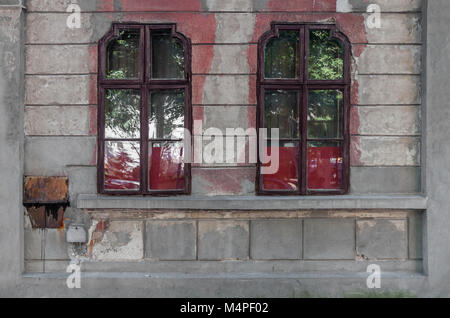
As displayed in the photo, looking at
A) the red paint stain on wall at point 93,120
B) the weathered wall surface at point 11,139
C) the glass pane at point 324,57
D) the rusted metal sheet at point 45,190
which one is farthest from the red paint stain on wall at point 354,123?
the weathered wall surface at point 11,139

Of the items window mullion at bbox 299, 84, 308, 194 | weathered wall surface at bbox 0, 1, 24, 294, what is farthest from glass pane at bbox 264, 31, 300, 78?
weathered wall surface at bbox 0, 1, 24, 294

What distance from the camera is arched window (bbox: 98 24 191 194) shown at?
13.9 feet

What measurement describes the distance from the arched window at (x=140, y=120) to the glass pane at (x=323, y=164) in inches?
64.1

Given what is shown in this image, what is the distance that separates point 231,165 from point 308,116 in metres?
1.16

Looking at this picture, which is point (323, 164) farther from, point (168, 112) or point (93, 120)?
point (93, 120)

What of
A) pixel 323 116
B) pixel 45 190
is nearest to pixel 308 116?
pixel 323 116

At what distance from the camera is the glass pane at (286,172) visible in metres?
4.25

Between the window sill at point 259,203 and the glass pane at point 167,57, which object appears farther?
the glass pane at point 167,57

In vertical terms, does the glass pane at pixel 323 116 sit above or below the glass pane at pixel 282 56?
below

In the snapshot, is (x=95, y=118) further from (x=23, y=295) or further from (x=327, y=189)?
(x=327, y=189)

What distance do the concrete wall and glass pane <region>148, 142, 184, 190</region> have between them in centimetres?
24

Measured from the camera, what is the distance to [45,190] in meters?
4.21

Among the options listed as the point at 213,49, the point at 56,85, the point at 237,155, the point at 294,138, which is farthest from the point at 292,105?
the point at 56,85

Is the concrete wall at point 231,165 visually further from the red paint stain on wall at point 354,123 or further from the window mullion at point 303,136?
the window mullion at point 303,136
